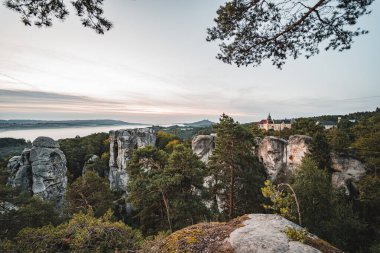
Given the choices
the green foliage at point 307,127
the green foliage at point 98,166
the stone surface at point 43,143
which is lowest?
the green foliage at point 98,166

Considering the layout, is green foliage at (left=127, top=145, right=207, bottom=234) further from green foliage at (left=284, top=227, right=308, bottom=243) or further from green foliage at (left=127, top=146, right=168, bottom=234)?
Result: green foliage at (left=284, top=227, right=308, bottom=243)

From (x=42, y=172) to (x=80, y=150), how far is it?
2483cm

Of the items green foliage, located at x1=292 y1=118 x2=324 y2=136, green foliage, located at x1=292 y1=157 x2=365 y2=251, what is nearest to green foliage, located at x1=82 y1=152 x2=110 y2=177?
green foliage, located at x1=292 y1=157 x2=365 y2=251

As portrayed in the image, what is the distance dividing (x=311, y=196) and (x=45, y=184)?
27538mm

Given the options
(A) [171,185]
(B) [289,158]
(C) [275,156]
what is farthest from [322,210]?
(C) [275,156]

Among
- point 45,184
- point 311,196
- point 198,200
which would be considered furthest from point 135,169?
point 45,184

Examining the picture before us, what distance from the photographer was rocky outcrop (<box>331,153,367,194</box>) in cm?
2405

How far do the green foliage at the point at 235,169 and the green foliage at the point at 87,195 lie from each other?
10469 mm

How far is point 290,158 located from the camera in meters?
27.4

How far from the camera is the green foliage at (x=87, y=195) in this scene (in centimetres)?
1922

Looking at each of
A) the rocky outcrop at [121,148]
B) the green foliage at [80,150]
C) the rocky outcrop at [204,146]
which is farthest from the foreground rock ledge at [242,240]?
the green foliage at [80,150]

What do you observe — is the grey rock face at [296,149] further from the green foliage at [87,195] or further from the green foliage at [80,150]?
the green foliage at [80,150]

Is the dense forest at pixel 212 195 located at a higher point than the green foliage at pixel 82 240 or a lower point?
lower

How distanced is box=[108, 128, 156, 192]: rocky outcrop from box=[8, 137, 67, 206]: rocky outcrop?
1203 centimetres
